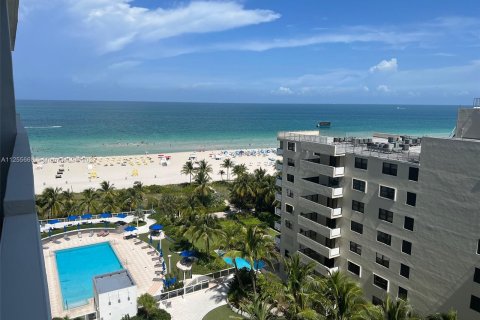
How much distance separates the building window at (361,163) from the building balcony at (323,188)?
7.98ft

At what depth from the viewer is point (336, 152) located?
94.5ft

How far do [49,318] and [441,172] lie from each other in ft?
83.5

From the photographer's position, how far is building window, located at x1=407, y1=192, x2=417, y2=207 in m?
24.5

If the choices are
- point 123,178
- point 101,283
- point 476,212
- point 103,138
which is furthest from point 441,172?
point 103,138

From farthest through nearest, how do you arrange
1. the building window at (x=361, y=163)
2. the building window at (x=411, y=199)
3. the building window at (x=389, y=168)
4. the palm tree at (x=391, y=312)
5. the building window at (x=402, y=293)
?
1. the building window at (x=361, y=163)
2. the building window at (x=389, y=168)
3. the building window at (x=402, y=293)
4. the building window at (x=411, y=199)
5. the palm tree at (x=391, y=312)

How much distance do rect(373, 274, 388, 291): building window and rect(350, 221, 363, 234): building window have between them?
3503 millimetres

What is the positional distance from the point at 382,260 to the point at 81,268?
97.9ft

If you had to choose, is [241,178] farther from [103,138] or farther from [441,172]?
[103,138]

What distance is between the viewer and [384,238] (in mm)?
26688

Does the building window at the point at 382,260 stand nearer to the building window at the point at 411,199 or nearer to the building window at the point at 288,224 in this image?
the building window at the point at 411,199

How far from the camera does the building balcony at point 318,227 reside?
96.5ft

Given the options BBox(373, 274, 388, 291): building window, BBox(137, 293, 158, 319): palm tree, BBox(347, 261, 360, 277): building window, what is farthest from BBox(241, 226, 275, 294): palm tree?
BBox(373, 274, 388, 291): building window

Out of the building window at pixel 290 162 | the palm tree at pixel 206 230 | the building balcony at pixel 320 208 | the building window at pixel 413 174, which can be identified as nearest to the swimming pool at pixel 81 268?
the palm tree at pixel 206 230

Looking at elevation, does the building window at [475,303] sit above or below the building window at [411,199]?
below
